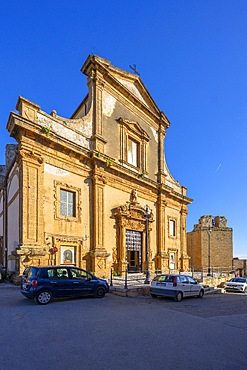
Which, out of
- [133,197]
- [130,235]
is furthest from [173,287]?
[133,197]

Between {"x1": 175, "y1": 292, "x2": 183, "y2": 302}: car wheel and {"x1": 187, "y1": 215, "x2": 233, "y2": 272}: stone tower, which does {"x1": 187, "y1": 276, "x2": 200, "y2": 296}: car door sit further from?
{"x1": 187, "y1": 215, "x2": 233, "y2": 272}: stone tower

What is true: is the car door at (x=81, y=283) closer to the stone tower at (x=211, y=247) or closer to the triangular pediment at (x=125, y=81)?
the triangular pediment at (x=125, y=81)

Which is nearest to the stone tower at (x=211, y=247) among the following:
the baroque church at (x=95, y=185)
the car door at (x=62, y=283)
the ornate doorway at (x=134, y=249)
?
the baroque church at (x=95, y=185)

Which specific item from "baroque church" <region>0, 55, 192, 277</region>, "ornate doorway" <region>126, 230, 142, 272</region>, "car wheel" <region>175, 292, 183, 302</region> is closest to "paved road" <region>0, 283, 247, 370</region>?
"car wheel" <region>175, 292, 183, 302</region>

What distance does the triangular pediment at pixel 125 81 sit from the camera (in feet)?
66.8

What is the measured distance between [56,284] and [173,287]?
5.45 metres

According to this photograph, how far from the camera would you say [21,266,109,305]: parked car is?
10156 millimetres

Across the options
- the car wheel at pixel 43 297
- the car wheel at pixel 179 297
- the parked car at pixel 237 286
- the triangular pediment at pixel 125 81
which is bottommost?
the parked car at pixel 237 286

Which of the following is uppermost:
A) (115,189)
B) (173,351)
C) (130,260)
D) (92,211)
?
(115,189)

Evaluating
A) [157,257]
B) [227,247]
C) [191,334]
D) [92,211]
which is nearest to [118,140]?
[92,211]

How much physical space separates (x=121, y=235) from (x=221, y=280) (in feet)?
33.6

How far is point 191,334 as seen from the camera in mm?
6961

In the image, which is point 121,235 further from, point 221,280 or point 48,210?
point 221,280

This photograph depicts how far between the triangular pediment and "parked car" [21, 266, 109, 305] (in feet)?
47.1
